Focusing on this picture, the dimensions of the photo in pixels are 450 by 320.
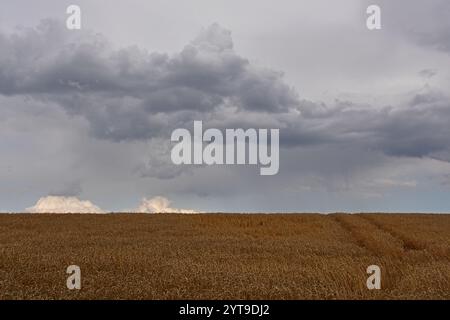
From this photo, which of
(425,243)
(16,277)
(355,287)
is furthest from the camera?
(425,243)

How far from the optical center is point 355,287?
656 inches

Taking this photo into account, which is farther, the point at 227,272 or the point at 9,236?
the point at 9,236

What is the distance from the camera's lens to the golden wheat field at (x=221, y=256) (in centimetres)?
1580

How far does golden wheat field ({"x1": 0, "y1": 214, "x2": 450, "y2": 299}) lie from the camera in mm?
15797

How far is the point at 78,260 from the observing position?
21141mm

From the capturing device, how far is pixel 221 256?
78.4ft
